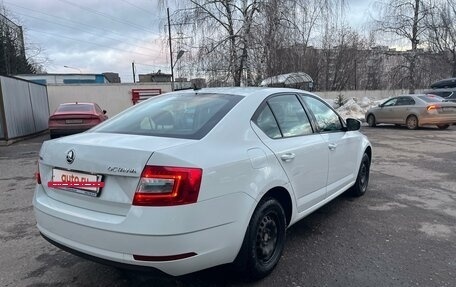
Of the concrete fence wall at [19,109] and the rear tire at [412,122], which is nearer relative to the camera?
the concrete fence wall at [19,109]

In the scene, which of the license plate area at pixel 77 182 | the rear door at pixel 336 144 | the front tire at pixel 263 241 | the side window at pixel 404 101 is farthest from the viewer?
the side window at pixel 404 101

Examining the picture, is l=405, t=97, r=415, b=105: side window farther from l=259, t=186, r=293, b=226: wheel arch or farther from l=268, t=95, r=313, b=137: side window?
l=259, t=186, r=293, b=226: wheel arch

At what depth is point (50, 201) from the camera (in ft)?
9.96

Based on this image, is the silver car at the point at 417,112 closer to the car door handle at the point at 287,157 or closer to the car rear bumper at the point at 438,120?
the car rear bumper at the point at 438,120

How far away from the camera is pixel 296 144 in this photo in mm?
3691

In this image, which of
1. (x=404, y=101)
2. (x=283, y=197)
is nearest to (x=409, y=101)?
(x=404, y=101)

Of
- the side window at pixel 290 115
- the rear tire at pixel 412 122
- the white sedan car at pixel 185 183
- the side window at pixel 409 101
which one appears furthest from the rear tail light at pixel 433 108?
the white sedan car at pixel 185 183

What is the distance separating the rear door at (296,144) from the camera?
11.2ft

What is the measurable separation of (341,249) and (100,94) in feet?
68.2

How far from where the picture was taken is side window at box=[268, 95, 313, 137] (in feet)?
12.1

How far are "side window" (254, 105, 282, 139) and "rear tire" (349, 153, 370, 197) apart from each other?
94.5 inches

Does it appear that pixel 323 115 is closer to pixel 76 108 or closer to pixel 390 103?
pixel 76 108

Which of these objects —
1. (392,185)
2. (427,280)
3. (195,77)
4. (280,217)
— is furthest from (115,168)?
(195,77)

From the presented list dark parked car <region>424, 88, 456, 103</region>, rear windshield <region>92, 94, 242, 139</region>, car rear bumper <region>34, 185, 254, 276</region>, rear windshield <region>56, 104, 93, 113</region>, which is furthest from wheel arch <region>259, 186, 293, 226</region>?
dark parked car <region>424, 88, 456, 103</region>
